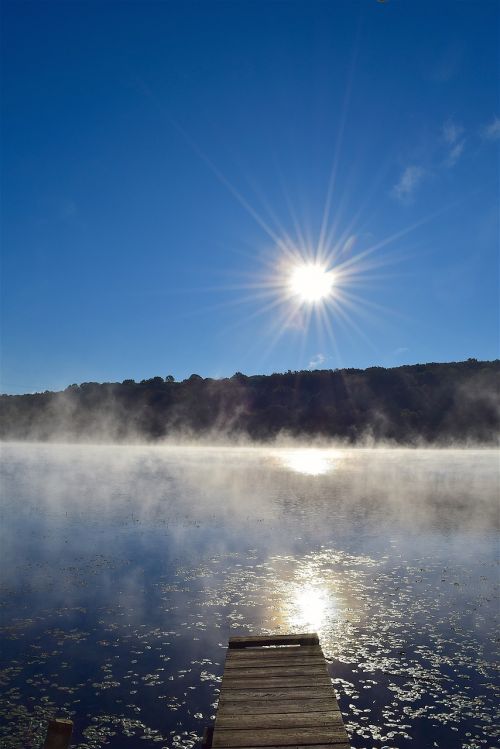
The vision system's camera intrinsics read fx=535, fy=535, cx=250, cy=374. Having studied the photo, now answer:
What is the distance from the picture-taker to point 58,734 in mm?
7719

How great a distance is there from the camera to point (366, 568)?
25031 millimetres

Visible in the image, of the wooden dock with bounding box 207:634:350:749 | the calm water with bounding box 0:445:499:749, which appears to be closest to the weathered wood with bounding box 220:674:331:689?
the wooden dock with bounding box 207:634:350:749

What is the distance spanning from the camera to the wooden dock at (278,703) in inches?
348

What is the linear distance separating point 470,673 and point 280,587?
28.5 ft

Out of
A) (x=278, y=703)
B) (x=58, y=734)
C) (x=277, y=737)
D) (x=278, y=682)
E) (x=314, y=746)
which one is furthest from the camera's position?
(x=278, y=682)

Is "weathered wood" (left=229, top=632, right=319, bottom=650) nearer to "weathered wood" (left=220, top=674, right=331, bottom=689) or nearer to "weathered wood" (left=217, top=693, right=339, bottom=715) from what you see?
"weathered wood" (left=220, top=674, right=331, bottom=689)

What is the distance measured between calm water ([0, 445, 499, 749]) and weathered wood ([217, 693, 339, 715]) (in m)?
2.39

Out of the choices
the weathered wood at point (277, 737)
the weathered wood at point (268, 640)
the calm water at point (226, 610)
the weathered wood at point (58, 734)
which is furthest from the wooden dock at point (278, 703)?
the weathered wood at point (58, 734)

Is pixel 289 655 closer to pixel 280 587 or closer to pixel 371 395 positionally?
pixel 280 587

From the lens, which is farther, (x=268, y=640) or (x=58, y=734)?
(x=268, y=640)

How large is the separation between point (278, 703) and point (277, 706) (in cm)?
13

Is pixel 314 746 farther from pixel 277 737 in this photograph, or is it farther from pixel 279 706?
pixel 279 706

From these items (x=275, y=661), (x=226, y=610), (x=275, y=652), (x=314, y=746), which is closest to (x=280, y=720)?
(x=314, y=746)

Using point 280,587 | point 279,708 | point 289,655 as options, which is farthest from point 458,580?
point 279,708
